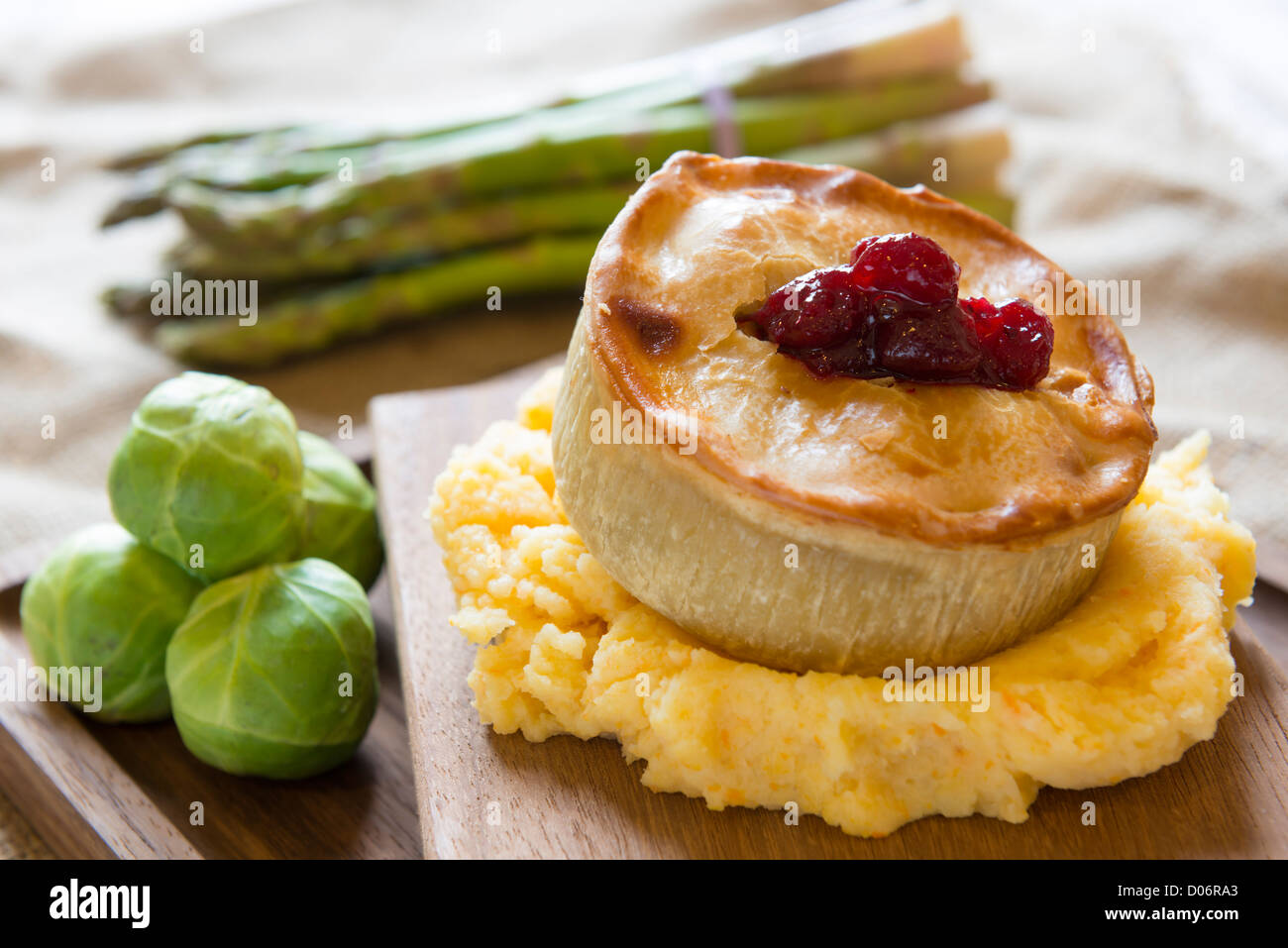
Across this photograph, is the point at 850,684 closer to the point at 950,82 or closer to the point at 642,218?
the point at 642,218

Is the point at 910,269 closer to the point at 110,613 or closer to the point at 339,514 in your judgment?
the point at 339,514

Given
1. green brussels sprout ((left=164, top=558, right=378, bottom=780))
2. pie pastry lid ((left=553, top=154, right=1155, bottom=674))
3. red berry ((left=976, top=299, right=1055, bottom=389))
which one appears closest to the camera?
pie pastry lid ((left=553, top=154, right=1155, bottom=674))

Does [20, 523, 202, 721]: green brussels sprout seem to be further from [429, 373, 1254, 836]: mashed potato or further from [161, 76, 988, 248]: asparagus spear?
[161, 76, 988, 248]: asparagus spear

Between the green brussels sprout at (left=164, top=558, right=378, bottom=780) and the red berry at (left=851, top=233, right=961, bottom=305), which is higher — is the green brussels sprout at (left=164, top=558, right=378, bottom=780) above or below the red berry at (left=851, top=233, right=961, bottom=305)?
below

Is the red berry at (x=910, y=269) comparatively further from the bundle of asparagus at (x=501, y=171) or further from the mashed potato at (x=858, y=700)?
the bundle of asparagus at (x=501, y=171)

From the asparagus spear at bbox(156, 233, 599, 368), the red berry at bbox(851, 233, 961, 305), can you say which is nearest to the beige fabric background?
the asparagus spear at bbox(156, 233, 599, 368)

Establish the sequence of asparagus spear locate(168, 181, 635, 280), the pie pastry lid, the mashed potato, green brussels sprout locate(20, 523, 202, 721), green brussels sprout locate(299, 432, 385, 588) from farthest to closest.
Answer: asparagus spear locate(168, 181, 635, 280)
green brussels sprout locate(299, 432, 385, 588)
green brussels sprout locate(20, 523, 202, 721)
the mashed potato
the pie pastry lid
